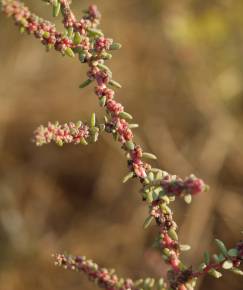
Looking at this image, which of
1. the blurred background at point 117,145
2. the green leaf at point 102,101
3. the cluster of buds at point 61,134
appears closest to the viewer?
the cluster of buds at point 61,134

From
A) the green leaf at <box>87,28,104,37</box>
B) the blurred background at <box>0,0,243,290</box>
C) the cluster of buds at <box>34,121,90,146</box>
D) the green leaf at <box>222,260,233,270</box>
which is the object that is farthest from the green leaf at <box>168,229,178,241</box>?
the blurred background at <box>0,0,243,290</box>

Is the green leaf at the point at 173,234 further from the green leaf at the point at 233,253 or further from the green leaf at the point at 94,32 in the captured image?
the green leaf at the point at 94,32

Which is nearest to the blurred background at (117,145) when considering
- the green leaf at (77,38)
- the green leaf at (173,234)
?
the green leaf at (173,234)

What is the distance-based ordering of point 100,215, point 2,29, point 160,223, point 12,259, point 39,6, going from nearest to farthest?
point 160,223, point 12,259, point 100,215, point 39,6, point 2,29

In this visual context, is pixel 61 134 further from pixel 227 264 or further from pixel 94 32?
pixel 227 264

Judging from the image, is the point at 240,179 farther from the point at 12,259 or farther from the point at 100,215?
the point at 12,259

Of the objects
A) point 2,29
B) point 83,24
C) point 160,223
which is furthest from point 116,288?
point 2,29

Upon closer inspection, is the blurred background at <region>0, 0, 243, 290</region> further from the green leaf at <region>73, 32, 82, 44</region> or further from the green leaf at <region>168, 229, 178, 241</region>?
the green leaf at <region>73, 32, 82, 44</region>

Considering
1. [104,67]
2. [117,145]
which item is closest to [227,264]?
[104,67]

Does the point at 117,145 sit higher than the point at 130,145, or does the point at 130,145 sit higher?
the point at 117,145
